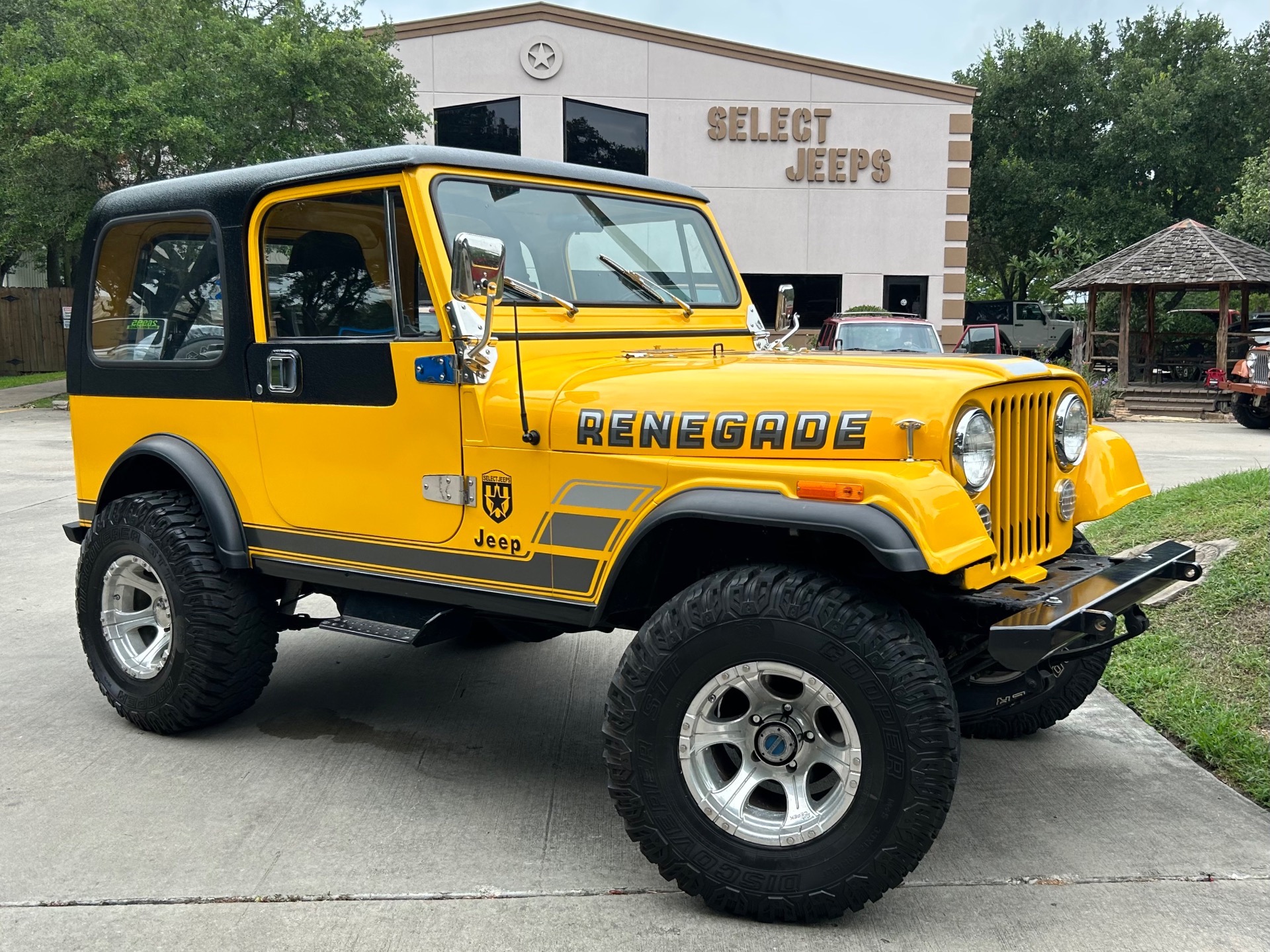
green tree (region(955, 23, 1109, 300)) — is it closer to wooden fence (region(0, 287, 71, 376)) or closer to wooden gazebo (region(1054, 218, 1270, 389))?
wooden gazebo (region(1054, 218, 1270, 389))

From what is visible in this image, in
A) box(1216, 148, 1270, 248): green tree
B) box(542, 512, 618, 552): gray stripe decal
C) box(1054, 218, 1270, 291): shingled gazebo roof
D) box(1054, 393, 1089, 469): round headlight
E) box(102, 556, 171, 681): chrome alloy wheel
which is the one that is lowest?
box(102, 556, 171, 681): chrome alloy wheel

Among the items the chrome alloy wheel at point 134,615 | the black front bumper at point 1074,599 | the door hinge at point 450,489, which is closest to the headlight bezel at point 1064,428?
the black front bumper at point 1074,599

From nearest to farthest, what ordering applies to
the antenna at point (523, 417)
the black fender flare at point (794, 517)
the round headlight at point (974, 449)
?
the black fender flare at point (794, 517)
the round headlight at point (974, 449)
the antenna at point (523, 417)

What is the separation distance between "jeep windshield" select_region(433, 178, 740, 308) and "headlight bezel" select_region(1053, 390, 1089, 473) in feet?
4.96

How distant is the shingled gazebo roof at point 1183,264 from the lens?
20266 millimetres

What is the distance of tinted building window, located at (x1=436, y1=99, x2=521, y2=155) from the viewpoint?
21.2m

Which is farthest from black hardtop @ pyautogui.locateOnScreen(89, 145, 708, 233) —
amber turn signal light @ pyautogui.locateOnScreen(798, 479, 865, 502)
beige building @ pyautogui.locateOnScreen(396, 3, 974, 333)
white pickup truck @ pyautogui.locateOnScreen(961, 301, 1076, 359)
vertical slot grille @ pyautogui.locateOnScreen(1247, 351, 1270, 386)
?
white pickup truck @ pyautogui.locateOnScreen(961, 301, 1076, 359)

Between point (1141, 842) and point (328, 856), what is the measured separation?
254cm

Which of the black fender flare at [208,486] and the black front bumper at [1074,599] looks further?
the black fender flare at [208,486]

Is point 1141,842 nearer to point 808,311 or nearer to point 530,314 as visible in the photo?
point 530,314

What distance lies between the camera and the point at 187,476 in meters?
4.33

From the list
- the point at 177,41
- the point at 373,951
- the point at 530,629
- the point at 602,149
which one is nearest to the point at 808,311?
the point at 602,149

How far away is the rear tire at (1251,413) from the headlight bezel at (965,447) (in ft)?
52.9

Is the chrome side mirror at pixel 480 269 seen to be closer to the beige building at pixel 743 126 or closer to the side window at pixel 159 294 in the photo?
the side window at pixel 159 294
